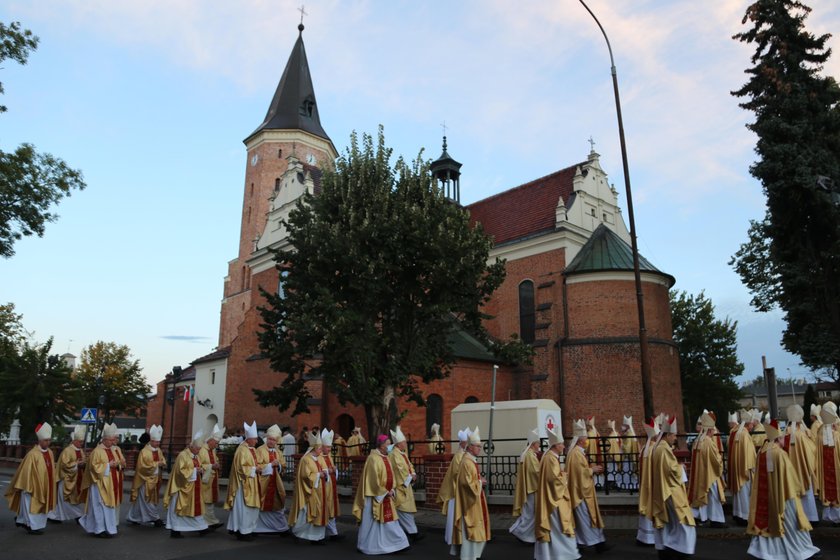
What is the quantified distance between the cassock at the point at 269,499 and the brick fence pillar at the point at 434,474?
10.7 ft

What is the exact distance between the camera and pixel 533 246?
1218 inches

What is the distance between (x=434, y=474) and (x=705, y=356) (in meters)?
33.8

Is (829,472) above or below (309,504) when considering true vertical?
above

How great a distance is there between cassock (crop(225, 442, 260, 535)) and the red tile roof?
21.4m

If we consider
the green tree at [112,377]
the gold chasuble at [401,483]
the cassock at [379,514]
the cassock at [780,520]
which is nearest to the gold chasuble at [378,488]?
the cassock at [379,514]

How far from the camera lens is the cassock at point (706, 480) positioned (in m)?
11.0

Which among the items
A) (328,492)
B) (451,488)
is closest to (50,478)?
(328,492)

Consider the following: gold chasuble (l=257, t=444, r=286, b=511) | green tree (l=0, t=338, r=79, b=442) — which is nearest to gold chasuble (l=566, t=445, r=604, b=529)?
gold chasuble (l=257, t=444, r=286, b=511)

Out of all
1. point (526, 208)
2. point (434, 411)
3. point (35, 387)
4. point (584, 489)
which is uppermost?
point (526, 208)

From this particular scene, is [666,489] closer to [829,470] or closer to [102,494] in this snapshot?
[829,470]

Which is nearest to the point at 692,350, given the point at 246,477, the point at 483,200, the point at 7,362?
the point at 483,200

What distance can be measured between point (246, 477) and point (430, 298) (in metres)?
8.05

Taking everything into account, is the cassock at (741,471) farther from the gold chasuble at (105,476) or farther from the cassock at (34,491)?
the cassock at (34,491)

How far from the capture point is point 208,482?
12.6 m
